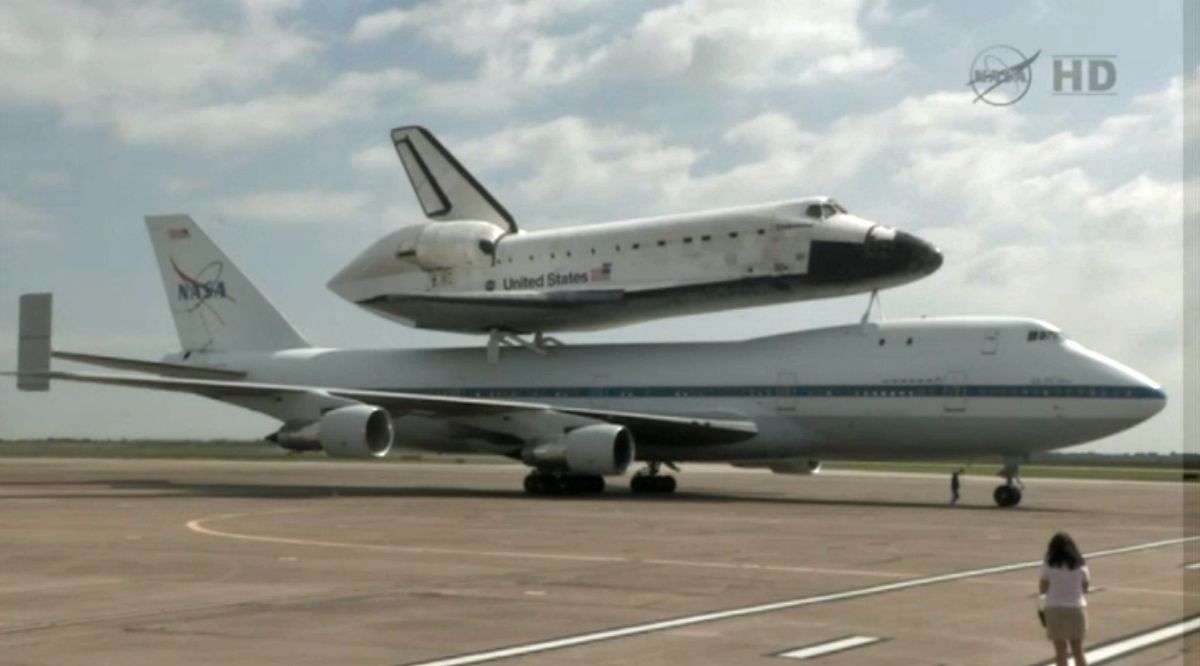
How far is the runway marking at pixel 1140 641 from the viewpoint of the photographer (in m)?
11.5

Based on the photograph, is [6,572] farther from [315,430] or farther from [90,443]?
[90,443]

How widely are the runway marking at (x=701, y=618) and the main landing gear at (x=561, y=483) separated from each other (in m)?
18.4

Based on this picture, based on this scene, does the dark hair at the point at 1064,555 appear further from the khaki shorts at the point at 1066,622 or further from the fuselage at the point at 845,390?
the fuselage at the point at 845,390

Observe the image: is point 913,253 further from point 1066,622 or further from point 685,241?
point 1066,622

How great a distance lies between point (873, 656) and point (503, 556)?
870 centimetres

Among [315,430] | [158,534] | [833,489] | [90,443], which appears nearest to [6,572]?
[158,534]

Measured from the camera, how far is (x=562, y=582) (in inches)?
643

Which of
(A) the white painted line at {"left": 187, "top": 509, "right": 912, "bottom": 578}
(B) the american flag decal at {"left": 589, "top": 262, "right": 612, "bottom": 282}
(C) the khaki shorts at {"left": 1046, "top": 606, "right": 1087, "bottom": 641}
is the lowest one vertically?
(A) the white painted line at {"left": 187, "top": 509, "right": 912, "bottom": 578}

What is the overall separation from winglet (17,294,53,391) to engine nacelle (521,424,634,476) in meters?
13.3

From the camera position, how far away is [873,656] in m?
11.4

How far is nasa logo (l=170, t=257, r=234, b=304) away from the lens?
45.1 m

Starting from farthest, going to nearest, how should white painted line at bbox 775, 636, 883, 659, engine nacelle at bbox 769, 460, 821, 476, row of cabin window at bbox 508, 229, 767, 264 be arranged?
engine nacelle at bbox 769, 460, 821, 476 < row of cabin window at bbox 508, 229, 767, 264 < white painted line at bbox 775, 636, 883, 659

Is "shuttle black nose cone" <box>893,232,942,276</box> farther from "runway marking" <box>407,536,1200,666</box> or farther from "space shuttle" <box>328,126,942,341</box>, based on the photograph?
"runway marking" <box>407,536,1200,666</box>

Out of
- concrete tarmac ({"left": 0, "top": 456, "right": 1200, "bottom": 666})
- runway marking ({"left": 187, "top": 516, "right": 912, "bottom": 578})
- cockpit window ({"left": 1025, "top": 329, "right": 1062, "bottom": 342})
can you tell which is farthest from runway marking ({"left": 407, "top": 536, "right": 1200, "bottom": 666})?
cockpit window ({"left": 1025, "top": 329, "right": 1062, "bottom": 342})
